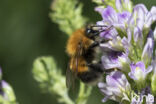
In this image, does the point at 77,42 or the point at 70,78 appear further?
the point at 77,42

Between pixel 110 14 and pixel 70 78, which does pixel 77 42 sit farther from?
pixel 110 14

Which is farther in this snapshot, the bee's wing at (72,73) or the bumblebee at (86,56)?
the bumblebee at (86,56)

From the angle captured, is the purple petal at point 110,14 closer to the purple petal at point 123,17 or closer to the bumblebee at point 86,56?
the purple petal at point 123,17

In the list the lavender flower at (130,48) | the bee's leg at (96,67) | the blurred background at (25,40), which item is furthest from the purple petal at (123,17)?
the blurred background at (25,40)

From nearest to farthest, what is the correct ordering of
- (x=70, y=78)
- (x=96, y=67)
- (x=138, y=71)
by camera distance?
(x=138, y=71) → (x=70, y=78) → (x=96, y=67)

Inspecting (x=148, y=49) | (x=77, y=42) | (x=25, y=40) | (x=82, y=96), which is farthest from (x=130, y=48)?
(x=25, y=40)

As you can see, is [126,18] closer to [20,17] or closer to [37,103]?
[37,103]

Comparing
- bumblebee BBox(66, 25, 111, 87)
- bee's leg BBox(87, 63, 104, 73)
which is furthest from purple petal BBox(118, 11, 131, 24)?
bee's leg BBox(87, 63, 104, 73)

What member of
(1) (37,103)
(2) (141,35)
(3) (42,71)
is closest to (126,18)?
(2) (141,35)
